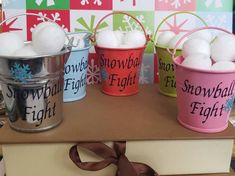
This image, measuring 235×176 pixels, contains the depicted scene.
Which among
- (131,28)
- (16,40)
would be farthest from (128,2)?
(16,40)

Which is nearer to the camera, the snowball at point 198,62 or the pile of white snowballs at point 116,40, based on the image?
the snowball at point 198,62

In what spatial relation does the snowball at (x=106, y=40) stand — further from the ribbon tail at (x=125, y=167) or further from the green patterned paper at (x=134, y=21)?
the ribbon tail at (x=125, y=167)

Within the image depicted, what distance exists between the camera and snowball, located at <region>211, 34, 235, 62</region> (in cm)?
47

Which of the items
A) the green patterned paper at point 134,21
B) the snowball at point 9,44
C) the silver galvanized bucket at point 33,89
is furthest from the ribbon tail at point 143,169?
the green patterned paper at point 134,21

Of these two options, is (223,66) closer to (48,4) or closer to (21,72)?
(21,72)

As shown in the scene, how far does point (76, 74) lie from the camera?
58cm

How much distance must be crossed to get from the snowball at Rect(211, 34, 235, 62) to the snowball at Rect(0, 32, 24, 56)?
12.2 inches

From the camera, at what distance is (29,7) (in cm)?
67

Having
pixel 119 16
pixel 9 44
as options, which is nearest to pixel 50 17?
pixel 119 16

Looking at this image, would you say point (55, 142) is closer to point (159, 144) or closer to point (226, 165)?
point (159, 144)

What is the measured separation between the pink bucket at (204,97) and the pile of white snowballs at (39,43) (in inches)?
7.5

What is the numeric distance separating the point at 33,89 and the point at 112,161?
16cm

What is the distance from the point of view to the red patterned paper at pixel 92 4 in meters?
0.67

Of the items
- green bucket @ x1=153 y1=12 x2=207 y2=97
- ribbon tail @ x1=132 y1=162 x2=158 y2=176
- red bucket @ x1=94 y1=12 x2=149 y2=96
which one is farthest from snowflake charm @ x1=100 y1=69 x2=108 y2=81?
ribbon tail @ x1=132 y1=162 x2=158 y2=176
